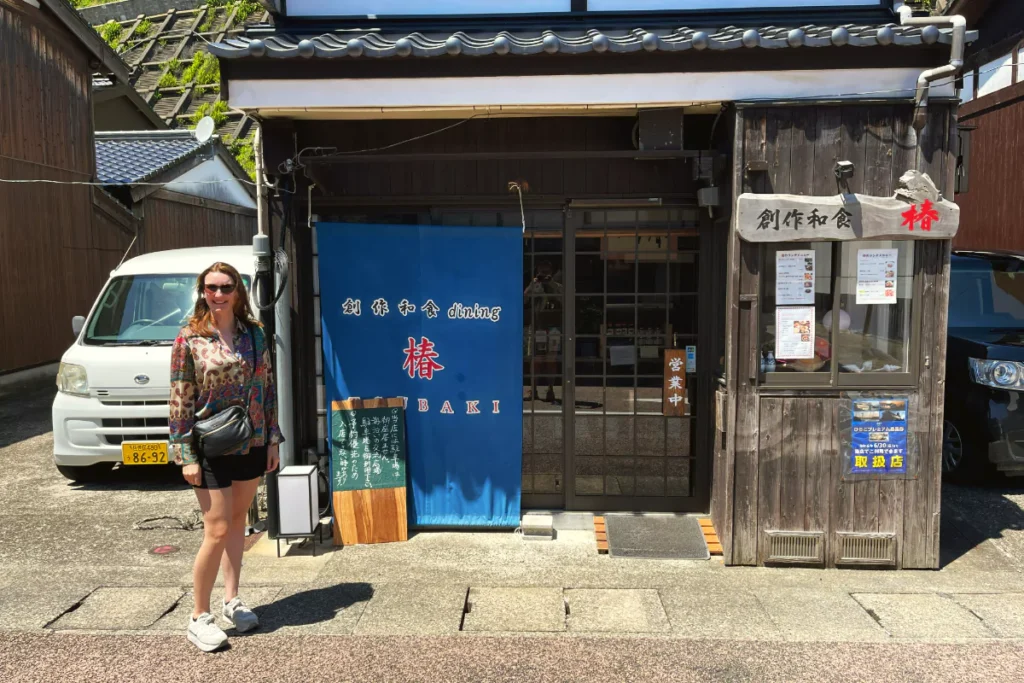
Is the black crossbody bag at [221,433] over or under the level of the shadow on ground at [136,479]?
over

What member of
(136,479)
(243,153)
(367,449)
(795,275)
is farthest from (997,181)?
(243,153)

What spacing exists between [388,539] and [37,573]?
241 centimetres

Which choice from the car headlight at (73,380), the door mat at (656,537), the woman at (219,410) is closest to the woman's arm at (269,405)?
the woman at (219,410)

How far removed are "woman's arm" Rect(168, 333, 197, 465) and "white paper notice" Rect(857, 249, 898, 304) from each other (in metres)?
→ 4.34

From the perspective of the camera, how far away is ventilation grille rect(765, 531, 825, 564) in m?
5.26

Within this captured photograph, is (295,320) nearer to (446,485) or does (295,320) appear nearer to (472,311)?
(472,311)

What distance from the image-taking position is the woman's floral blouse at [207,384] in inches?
159

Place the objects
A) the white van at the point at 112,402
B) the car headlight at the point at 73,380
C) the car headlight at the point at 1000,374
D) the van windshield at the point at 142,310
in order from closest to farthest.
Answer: the car headlight at the point at 1000,374
the white van at the point at 112,402
the car headlight at the point at 73,380
the van windshield at the point at 142,310

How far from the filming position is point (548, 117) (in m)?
5.70

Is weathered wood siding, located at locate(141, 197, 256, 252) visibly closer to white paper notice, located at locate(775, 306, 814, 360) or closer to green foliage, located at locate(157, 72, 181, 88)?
white paper notice, located at locate(775, 306, 814, 360)

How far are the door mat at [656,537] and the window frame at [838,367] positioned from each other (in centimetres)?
131

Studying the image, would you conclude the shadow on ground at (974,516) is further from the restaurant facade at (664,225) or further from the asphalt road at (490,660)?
the asphalt road at (490,660)

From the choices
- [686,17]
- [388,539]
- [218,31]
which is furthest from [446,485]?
[218,31]

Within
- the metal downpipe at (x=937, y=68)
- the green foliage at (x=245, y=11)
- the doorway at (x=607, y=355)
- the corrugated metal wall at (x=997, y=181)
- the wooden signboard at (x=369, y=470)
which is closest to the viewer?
the metal downpipe at (x=937, y=68)
